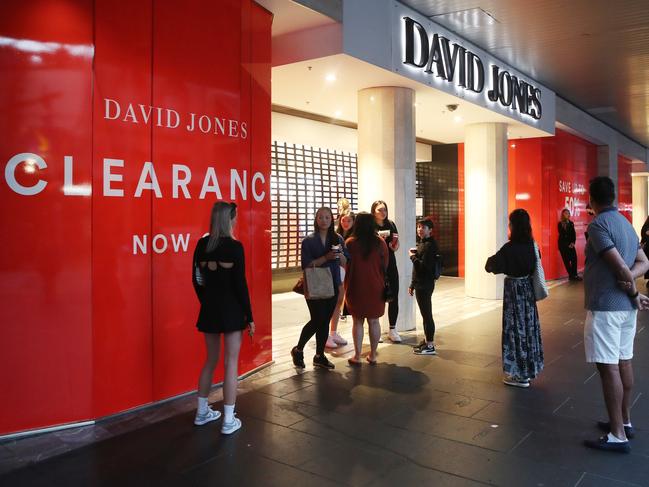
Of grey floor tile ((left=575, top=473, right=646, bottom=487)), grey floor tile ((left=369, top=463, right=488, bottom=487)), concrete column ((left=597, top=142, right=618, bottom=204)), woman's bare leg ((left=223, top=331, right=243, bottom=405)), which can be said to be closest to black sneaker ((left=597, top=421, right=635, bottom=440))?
grey floor tile ((left=575, top=473, right=646, bottom=487))

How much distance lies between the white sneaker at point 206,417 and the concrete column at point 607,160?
14.5 meters

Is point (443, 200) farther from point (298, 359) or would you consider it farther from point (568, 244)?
point (298, 359)

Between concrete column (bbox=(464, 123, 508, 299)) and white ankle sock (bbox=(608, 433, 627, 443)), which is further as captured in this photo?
concrete column (bbox=(464, 123, 508, 299))

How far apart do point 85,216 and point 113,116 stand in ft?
2.43

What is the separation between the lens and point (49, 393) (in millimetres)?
3658

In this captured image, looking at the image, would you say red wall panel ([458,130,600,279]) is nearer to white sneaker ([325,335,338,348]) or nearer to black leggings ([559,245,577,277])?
black leggings ([559,245,577,277])

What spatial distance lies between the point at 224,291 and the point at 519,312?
2.46m

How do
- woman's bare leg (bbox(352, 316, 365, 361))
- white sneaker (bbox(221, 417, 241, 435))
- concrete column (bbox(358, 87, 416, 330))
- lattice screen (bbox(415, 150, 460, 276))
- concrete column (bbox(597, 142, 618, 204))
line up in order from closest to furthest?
white sneaker (bbox(221, 417, 241, 435)) → woman's bare leg (bbox(352, 316, 365, 361)) → concrete column (bbox(358, 87, 416, 330)) → lattice screen (bbox(415, 150, 460, 276)) → concrete column (bbox(597, 142, 618, 204))

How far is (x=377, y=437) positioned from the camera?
351cm

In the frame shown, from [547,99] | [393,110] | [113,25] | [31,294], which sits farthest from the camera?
[547,99]

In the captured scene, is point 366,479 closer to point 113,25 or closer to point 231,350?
point 231,350

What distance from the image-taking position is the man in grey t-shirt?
3.25 metres

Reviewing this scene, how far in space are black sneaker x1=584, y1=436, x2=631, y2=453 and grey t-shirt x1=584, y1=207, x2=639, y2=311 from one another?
2.58 ft

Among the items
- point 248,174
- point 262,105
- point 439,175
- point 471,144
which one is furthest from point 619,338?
point 439,175
